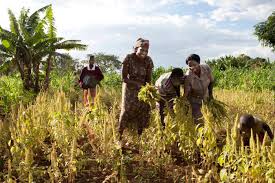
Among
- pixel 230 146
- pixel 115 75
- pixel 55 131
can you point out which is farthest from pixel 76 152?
pixel 115 75

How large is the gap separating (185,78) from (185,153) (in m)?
1.02

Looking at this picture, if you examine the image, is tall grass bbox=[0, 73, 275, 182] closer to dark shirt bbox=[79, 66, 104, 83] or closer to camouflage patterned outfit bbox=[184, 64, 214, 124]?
camouflage patterned outfit bbox=[184, 64, 214, 124]

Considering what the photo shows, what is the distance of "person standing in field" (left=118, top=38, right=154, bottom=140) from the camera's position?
538 cm

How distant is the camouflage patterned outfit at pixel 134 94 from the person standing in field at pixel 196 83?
55cm

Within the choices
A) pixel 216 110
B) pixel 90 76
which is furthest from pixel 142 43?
pixel 90 76

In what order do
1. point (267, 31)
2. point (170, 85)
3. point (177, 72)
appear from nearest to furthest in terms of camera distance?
1. point (177, 72)
2. point (170, 85)
3. point (267, 31)

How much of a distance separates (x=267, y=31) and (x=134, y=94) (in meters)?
32.2

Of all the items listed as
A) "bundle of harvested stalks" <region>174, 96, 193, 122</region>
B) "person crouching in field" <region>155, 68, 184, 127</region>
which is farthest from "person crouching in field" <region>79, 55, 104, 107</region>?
"bundle of harvested stalks" <region>174, 96, 193, 122</region>

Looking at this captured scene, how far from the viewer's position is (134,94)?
5453 millimetres

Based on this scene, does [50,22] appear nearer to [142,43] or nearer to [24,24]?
[24,24]

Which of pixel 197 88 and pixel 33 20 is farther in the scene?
pixel 33 20

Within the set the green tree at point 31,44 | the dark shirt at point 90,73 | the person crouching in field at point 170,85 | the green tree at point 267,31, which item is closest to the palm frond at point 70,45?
the green tree at point 31,44

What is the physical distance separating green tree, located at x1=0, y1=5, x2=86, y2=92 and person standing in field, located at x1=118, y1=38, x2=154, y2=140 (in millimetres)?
7288

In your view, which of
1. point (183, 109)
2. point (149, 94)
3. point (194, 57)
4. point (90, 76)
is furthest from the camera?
point (90, 76)
